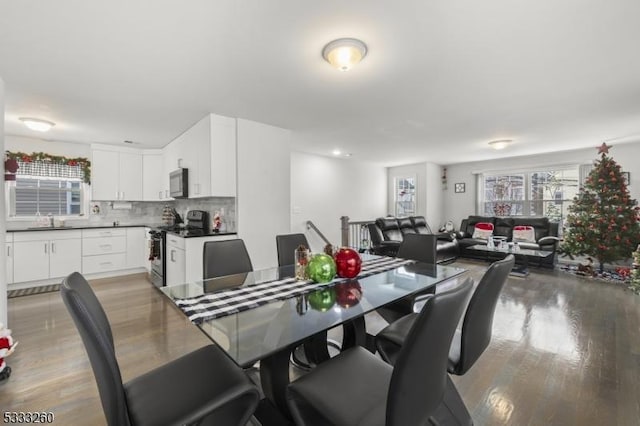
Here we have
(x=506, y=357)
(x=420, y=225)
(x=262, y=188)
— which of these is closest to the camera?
(x=506, y=357)

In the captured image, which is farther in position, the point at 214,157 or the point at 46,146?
the point at 46,146

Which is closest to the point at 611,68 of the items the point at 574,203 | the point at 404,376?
the point at 404,376

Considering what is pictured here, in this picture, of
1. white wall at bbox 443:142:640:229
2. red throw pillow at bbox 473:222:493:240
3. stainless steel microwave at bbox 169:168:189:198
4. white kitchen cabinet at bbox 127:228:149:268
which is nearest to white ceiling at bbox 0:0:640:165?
stainless steel microwave at bbox 169:168:189:198

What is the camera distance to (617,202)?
459 cm

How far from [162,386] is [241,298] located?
0.56 metres

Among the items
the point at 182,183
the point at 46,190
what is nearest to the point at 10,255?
the point at 46,190

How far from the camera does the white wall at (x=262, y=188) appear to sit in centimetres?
A: 368

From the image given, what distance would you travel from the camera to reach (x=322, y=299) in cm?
165

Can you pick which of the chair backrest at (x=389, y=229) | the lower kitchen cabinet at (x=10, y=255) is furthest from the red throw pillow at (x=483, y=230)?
the lower kitchen cabinet at (x=10, y=255)

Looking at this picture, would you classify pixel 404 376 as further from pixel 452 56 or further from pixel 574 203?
pixel 574 203

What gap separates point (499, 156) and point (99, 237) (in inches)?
319

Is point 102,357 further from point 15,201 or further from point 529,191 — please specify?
point 529,191

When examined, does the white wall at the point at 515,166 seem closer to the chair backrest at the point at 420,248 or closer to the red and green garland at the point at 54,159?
the chair backrest at the point at 420,248

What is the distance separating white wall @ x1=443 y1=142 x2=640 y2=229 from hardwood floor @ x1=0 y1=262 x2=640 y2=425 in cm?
276
